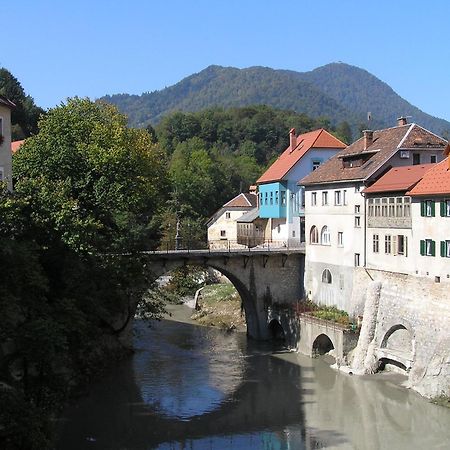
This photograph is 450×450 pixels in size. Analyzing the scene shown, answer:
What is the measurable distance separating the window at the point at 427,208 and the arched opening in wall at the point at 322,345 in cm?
1072

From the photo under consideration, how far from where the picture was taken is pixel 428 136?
130 feet

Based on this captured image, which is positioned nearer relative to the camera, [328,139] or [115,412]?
[115,412]

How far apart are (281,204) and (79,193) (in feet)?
56.6

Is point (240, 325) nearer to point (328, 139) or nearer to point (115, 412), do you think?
point (328, 139)

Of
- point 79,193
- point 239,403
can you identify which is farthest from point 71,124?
point 239,403

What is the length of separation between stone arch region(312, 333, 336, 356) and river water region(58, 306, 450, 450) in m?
0.94

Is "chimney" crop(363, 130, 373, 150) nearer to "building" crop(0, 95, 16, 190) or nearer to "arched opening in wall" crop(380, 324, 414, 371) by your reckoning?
"arched opening in wall" crop(380, 324, 414, 371)

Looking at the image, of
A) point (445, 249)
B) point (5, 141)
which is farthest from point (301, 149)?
point (5, 141)

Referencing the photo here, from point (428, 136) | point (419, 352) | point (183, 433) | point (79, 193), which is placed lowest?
point (183, 433)

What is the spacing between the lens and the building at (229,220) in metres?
72.9

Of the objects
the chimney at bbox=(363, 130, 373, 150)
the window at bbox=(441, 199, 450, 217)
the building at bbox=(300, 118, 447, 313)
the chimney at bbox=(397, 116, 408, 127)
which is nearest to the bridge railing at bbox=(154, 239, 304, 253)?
the building at bbox=(300, 118, 447, 313)

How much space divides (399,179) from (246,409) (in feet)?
48.8

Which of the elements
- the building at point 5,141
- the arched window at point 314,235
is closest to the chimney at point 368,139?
the arched window at point 314,235

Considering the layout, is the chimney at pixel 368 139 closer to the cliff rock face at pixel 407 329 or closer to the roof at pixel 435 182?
the cliff rock face at pixel 407 329
